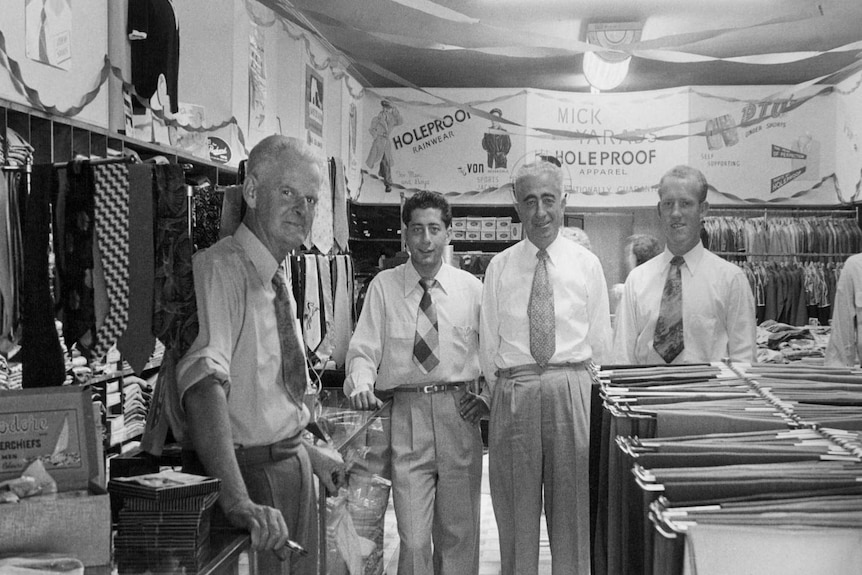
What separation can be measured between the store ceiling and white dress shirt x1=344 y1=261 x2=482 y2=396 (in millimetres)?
1289

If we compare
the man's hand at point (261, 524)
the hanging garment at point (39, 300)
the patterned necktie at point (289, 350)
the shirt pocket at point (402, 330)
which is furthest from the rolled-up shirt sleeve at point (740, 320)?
the hanging garment at point (39, 300)

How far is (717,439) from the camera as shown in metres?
1.58

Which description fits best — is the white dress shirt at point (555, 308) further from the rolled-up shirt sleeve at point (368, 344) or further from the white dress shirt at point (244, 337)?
the white dress shirt at point (244, 337)

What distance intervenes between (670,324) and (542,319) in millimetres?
545

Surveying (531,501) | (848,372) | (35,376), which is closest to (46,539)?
(35,376)

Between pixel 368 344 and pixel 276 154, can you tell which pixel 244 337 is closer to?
pixel 276 154

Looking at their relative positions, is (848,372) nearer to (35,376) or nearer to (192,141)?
(35,376)

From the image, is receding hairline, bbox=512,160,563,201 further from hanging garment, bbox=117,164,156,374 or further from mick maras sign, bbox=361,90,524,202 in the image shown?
mick maras sign, bbox=361,90,524,202

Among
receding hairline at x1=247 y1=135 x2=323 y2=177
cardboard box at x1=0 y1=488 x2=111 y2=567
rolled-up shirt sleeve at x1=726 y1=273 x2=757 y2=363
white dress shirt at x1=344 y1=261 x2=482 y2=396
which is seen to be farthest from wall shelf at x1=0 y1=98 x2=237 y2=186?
rolled-up shirt sleeve at x1=726 y1=273 x2=757 y2=363

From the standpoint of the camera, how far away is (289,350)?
2.38 m

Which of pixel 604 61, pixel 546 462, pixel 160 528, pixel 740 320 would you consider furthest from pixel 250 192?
pixel 604 61

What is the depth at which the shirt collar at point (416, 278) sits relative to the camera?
3764 millimetres

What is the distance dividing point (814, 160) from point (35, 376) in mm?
8371

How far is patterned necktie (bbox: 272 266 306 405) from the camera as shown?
2.36 meters
